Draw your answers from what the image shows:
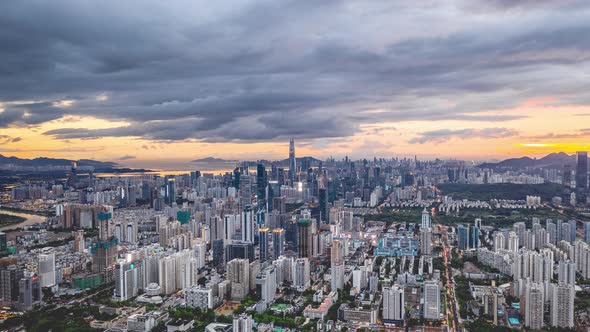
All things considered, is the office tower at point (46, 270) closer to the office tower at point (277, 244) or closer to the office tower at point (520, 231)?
the office tower at point (277, 244)

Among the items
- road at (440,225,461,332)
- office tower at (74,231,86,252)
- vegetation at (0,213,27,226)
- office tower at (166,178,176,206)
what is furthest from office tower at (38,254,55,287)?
office tower at (166,178,176,206)

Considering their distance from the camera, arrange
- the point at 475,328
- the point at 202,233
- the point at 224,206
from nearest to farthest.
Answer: the point at 475,328, the point at 202,233, the point at 224,206

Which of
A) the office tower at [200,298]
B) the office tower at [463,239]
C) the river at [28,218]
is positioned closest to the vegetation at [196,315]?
the office tower at [200,298]

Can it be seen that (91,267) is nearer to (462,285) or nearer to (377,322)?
(377,322)

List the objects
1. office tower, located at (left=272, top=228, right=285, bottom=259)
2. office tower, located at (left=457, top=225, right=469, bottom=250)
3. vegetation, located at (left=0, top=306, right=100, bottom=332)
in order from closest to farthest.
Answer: vegetation, located at (left=0, top=306, right=100, bottom=332) < office tower, located at (left=272, top=228, right=285, bottom=259) < office tower, located at (left=457, top=225, right=469, bottom=250)

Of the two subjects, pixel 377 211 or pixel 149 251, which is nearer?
pixel 149 251

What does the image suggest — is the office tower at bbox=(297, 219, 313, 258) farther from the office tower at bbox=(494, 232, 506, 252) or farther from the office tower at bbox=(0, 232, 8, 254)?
the office tower at bbox=(0, 232, 8, 254)

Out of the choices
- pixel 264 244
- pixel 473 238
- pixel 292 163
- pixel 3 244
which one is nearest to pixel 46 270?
pixel 3 244

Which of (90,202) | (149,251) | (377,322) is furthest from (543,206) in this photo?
(90,202)
